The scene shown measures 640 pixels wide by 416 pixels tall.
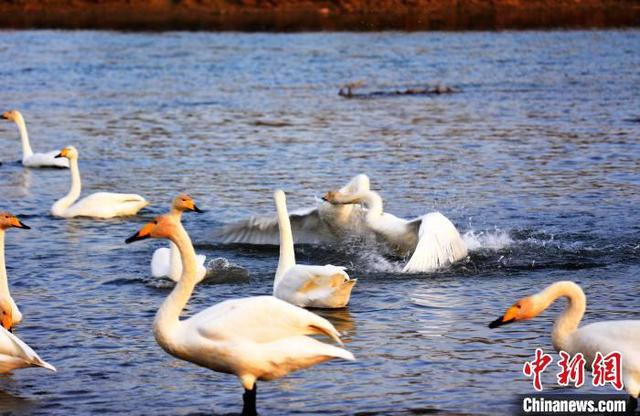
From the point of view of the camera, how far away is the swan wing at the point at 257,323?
23.9 feet

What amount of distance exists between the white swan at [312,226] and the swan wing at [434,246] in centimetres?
107

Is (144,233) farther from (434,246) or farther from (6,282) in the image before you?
(434,246)

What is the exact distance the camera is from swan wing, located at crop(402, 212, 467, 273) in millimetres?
11562

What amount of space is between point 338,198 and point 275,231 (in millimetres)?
816

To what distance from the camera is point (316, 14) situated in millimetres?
56344

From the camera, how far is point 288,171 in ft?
59.0

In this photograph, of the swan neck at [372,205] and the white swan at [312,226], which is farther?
the white swan at [312,226]

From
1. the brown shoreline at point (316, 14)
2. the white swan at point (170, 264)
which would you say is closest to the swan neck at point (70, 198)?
the white swan at point (170, 264)

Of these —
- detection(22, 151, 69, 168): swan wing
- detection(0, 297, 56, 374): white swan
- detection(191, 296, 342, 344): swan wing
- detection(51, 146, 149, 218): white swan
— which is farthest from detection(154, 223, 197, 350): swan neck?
detection(22, 151, 69, 168): swan wing

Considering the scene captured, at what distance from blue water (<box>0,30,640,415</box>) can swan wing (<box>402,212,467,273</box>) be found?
0.42ft

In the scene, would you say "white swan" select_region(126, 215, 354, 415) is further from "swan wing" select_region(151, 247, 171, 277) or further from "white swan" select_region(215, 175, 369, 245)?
"white swan" select_region(215, 175, 369, 245)

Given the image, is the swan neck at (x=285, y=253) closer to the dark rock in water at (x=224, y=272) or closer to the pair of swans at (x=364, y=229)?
the dark rock in water at (x=224, y=272)

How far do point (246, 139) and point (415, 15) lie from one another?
113 ft

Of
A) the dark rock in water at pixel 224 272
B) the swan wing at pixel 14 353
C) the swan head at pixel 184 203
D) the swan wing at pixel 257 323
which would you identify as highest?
the swan head at pixel 184 203
